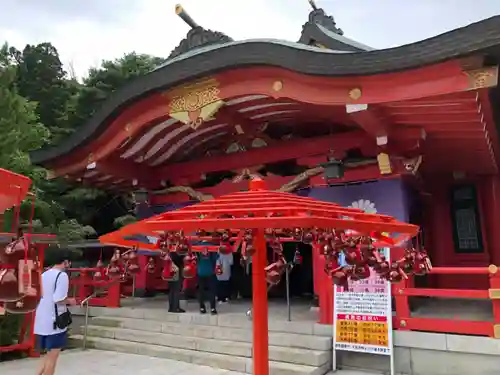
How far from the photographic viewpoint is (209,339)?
6902mm

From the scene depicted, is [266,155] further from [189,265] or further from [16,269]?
[16,269]

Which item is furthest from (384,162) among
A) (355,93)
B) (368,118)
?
(355,93)

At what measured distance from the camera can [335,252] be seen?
9.48 feet

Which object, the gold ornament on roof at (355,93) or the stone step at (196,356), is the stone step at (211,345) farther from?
the gold ornament on roof at (355,93)

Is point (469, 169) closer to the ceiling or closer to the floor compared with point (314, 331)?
closer to the ceiling

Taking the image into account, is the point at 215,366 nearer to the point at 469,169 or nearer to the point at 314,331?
the point at 314,331

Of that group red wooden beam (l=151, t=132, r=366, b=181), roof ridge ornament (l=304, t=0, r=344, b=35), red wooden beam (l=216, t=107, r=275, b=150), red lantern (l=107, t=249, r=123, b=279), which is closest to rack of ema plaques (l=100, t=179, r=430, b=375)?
red lantern (l=107, t=249, r=123, b=279)

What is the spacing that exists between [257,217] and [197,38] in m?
9.38

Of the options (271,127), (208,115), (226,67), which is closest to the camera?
(226,67)

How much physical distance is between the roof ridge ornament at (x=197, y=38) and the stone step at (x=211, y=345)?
21.8ft

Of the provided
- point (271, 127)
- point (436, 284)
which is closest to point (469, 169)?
point (436, 284)

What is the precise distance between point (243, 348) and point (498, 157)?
238 inches

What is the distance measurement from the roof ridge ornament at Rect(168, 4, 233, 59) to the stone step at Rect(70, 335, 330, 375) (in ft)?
22.5

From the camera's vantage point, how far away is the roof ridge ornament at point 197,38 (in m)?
10.4
